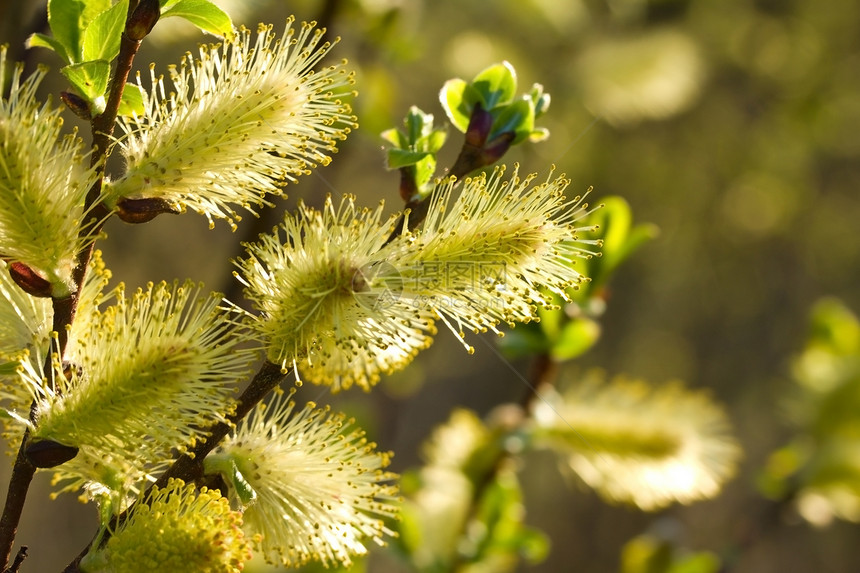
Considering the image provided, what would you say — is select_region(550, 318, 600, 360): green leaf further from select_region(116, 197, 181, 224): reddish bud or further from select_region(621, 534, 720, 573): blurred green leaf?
select_region(116, 197, 181, 224): reddish bud

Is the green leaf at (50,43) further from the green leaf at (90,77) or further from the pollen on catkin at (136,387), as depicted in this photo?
the pollen on catkin at (136,387)

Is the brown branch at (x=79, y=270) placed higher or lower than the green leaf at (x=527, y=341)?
higher

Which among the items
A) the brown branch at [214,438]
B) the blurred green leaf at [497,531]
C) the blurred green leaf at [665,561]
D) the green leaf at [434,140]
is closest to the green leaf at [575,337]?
the blurred green leaf at [497,531]

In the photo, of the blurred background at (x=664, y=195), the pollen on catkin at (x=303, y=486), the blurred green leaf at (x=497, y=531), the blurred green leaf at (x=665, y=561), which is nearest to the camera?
the pollen on catkin at (x=303, y=486)

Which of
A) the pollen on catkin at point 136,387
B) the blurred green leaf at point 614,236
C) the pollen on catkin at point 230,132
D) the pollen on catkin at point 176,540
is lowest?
the blurred green leaf at point 614,236

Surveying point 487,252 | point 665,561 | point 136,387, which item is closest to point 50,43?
point 136,387

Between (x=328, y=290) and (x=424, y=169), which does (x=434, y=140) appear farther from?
(x=328, y=290)

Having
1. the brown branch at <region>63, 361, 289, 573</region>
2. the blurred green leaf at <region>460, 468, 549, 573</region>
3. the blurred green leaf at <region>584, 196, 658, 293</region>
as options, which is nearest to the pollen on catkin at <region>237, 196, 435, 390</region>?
the brown branch at <region>63, 361, 289, 573</region>
